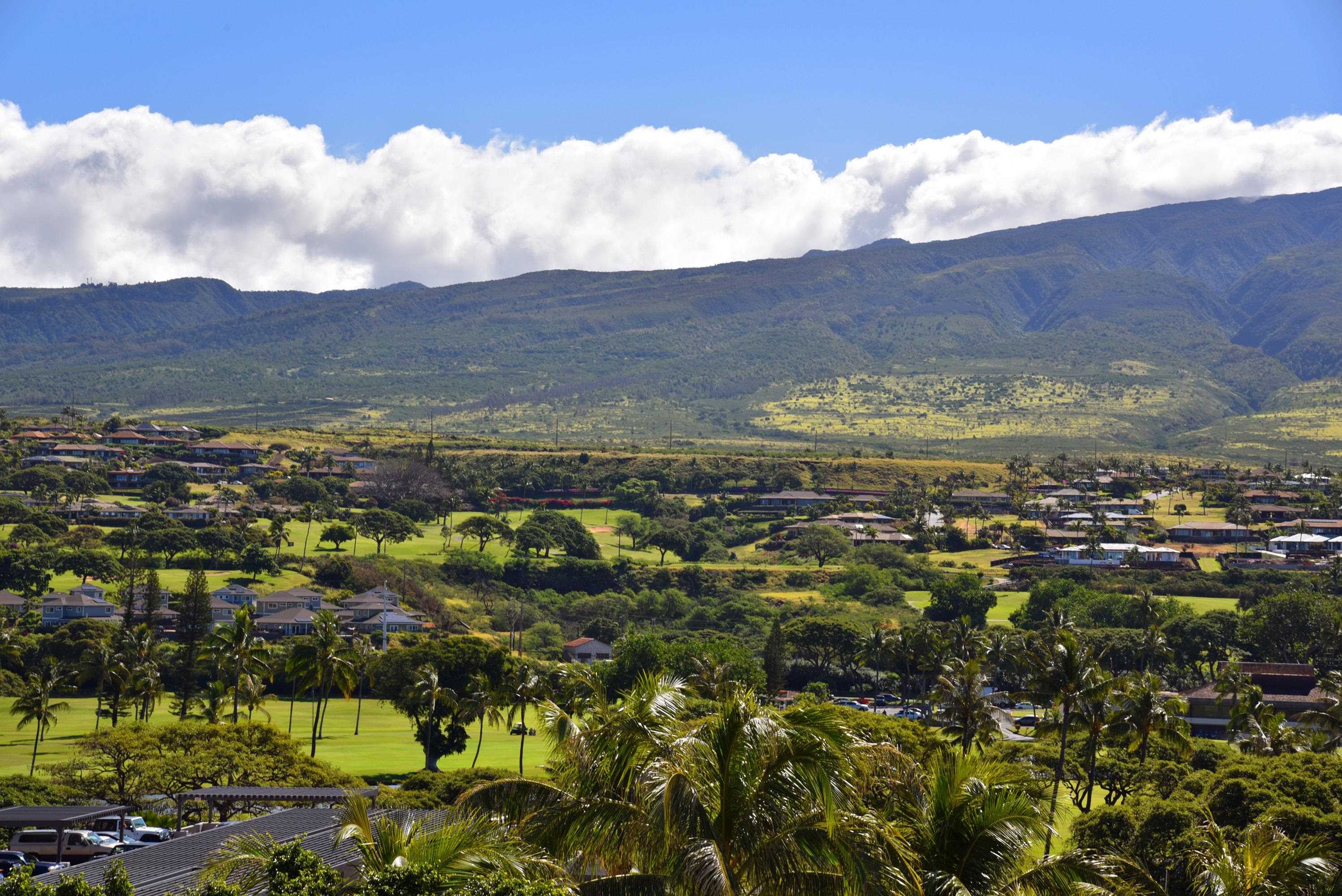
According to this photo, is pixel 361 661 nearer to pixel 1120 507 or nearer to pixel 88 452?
pixel 88 452

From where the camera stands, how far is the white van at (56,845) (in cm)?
3934

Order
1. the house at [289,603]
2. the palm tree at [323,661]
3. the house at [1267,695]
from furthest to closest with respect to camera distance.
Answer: the house at [289,603], the house at [1267,695], the palm tree at [323,661]

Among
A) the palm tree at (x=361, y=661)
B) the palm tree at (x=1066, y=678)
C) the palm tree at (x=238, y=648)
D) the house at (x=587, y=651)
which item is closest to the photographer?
the palm tree at (x=1066, y=678)

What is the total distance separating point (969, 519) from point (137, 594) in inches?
→ 3238

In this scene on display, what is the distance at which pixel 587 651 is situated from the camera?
100938 mm

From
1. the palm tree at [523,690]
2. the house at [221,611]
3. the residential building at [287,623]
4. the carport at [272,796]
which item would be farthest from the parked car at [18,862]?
the house at [221,611]

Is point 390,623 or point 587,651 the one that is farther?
point 587,651

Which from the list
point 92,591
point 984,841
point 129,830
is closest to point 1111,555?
point 92,591

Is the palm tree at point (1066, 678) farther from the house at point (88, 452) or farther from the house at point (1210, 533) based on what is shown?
the house at point (88, 452)

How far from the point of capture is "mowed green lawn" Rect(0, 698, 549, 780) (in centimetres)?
6009

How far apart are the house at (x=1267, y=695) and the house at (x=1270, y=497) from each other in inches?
3019

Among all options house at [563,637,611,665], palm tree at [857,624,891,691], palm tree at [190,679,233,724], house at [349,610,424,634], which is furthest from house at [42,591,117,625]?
palm tree at [857,624,891,691]

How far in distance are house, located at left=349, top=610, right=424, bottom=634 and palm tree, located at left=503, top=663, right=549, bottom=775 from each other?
→ 87.5ft

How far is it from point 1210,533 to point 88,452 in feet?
366
